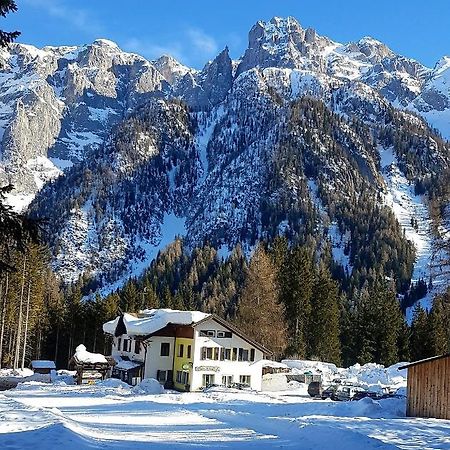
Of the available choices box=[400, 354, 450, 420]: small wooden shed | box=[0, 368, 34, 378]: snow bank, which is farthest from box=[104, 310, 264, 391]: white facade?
box=[400, 354, 450, 420]: small wooden shed

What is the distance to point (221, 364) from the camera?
2016 inches

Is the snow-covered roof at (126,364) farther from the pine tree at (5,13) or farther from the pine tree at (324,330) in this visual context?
the pine tree at (5,13)

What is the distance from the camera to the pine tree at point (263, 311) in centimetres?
5959

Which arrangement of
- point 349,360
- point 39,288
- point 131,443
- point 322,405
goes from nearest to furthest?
point 131,443, point 322,405, point 39,288, point 349,360

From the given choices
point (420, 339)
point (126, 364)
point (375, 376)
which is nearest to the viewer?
point (126, 364)

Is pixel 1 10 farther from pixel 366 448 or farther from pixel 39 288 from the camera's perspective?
pixel 39 288

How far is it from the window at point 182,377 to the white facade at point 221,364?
0.96 m

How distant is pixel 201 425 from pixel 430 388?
13107mm

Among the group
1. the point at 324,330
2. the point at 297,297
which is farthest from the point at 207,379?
the point at 324,330

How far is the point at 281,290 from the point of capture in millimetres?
67062

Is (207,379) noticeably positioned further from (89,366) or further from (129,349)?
(89,366)

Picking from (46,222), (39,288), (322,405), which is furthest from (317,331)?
(46,222)

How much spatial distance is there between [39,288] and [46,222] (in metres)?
56.6

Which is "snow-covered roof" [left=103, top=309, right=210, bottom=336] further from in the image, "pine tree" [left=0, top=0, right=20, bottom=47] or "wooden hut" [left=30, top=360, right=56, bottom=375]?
"pine tree" [left=0, top=0, right=20, bottom=47]
